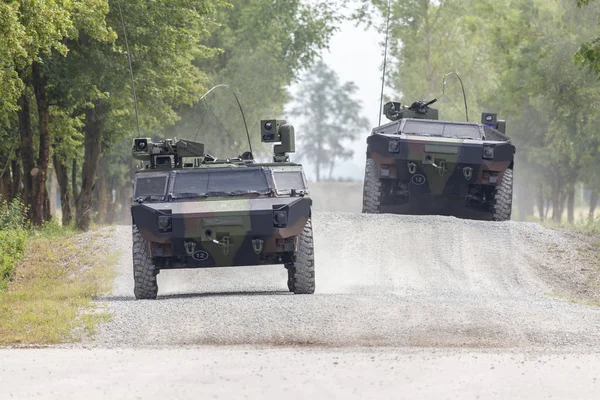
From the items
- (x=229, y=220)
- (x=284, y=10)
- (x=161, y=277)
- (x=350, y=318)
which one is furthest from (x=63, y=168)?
(x=350, y=318)

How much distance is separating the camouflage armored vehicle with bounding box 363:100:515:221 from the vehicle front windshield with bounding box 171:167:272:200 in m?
7.58

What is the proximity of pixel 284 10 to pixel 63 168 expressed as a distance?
1701 centimetres

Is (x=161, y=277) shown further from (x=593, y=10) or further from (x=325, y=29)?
(x=325, y=29)

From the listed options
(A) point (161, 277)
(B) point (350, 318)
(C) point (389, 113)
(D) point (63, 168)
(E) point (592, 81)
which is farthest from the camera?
(E) point (592, 81)

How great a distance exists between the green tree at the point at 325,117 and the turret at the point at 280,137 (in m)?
133

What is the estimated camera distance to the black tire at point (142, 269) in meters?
18.0

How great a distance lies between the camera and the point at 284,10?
56250 mm

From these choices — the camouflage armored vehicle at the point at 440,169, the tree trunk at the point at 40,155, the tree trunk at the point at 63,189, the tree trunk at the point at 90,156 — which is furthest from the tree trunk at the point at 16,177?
the camouflage armored vehicle at the point at 440,169

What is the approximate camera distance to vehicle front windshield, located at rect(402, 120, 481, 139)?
26094mm

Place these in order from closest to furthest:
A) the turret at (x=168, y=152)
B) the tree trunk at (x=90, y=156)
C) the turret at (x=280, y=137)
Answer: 1. the turret at (x=168, y=152)
2. the turret at (x=280, y=137)
3. the tree trunk at (x=90, y=156)

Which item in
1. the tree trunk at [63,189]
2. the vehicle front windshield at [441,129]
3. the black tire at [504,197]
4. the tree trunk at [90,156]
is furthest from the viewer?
the tree trunk at [63,189]

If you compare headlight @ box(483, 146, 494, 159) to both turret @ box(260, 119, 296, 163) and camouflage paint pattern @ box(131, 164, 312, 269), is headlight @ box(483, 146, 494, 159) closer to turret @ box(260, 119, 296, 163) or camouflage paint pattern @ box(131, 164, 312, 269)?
turret @ box(260, 119, 296, 163)

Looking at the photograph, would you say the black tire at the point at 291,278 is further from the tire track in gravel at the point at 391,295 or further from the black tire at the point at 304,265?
the tire track in gravel at the point at 391,295

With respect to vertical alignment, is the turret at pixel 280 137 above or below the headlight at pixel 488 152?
above
